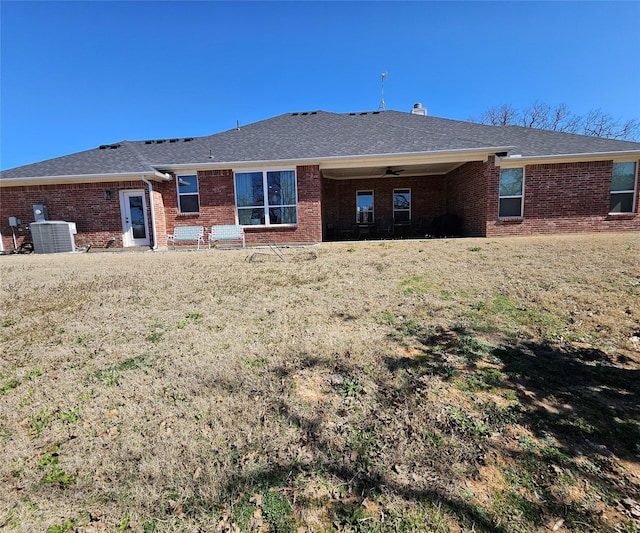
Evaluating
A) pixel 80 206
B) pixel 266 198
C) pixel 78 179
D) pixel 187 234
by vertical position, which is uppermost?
pixel 78 179

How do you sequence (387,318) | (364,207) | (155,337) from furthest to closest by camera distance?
(364,207) < (387,318) < (155,337)

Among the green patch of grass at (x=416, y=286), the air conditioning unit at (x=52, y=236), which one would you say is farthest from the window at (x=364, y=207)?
the air conditioning unit at (x=52, y=236)

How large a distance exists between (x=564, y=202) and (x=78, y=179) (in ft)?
57.0

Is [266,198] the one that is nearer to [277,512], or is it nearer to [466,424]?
[466,424]

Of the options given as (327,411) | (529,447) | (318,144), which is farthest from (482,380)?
(318,144)

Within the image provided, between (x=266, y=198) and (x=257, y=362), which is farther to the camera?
(x=266, y=198)

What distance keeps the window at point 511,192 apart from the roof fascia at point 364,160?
105 centimetres

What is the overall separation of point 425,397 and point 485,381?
0.60m

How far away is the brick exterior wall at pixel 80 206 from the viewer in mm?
12180

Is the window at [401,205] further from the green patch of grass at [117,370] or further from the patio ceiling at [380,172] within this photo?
the green patch of grass at [117,370]

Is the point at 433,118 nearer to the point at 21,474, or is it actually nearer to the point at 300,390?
the point at 300,390

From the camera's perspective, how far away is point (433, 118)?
15.1 m

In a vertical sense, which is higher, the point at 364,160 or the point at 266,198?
the point at 364,160

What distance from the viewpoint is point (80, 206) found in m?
12.2
